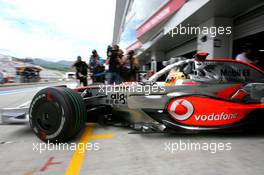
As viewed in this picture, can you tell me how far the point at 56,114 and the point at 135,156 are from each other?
3.68 ft

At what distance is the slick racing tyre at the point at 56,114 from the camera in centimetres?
236

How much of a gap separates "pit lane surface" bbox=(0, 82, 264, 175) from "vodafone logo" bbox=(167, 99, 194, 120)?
312 millimetres

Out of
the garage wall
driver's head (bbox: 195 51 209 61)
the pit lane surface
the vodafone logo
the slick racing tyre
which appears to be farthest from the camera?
the garage wall

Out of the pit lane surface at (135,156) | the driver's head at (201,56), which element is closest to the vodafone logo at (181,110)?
the pit lane surface at (135,156)

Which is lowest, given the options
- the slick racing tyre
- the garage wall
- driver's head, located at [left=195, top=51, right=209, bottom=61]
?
the slick racing tyre

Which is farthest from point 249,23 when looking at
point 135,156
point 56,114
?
point 56,114

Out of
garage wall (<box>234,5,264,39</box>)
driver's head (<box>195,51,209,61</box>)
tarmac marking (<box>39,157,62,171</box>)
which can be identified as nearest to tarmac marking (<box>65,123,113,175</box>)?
tarmac marking (<box>39,157,62,171</box>)

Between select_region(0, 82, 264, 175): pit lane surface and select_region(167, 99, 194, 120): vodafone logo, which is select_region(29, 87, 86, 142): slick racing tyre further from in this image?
select_region(167, 99, 194, 120): vodafone logo

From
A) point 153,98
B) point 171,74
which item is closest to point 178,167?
point 153,98

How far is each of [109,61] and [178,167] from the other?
375 centimetres

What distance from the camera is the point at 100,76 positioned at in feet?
21.6

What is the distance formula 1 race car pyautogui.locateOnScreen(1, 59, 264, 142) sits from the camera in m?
2.45

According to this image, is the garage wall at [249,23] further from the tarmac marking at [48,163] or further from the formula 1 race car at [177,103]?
the tarmac marking at [48,163]

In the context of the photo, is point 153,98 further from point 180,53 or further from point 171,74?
point 180,53
